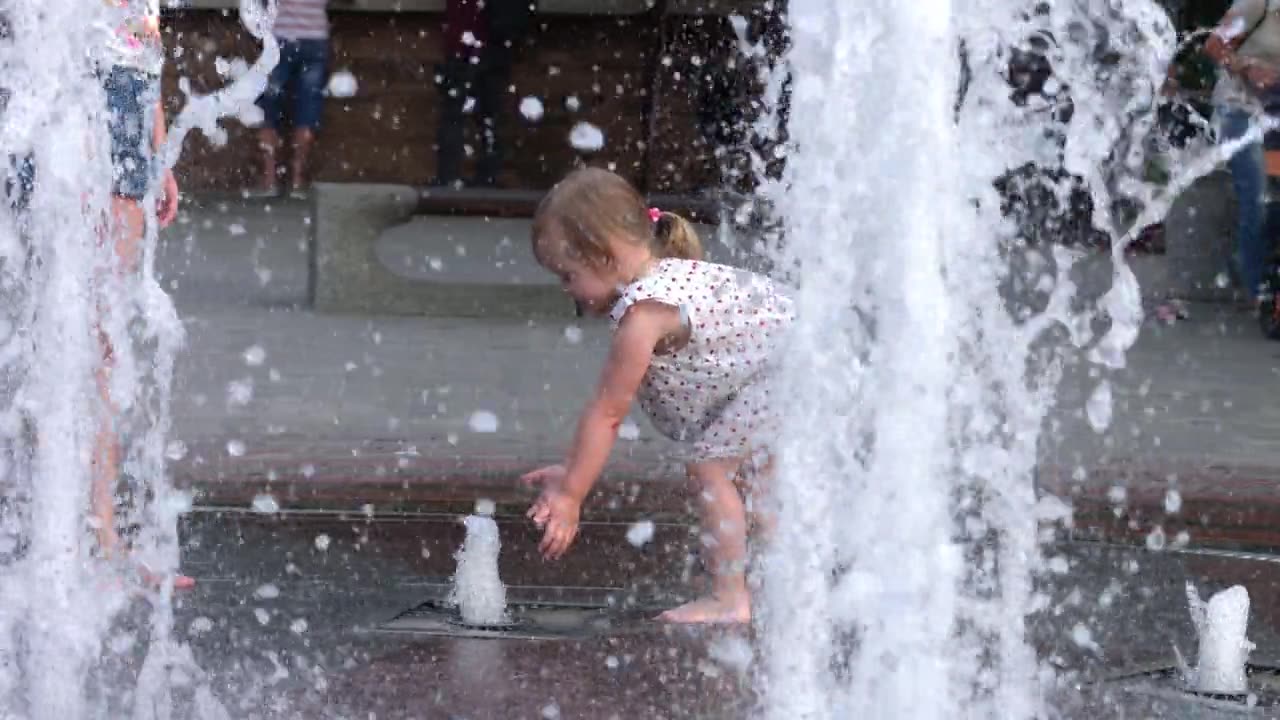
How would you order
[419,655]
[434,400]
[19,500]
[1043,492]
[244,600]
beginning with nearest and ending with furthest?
[419,655], [244,600], [19,500], [1043,492], [434,400]

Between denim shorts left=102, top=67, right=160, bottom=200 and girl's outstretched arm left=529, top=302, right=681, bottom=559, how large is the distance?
954 millimetres

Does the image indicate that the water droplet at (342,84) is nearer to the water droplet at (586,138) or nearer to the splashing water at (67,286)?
the water droplet at (586,138)

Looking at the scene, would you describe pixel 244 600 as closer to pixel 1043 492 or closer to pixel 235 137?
pixel 1043 492

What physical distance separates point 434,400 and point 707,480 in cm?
289

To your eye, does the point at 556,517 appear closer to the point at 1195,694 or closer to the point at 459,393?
the point at 1195,694

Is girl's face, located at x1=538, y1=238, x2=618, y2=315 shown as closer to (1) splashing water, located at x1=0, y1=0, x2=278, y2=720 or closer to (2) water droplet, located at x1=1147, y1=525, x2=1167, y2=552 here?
(1) splashing water, located at x1=0, y1=0, x2=278, y2=720

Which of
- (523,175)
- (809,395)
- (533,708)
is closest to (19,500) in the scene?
(533,708)

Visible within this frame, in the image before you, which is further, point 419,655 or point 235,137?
Answer: point 235,137

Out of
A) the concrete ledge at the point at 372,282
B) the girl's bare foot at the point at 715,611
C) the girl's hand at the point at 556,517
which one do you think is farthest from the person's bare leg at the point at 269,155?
the girl's hand at the point at 556,517

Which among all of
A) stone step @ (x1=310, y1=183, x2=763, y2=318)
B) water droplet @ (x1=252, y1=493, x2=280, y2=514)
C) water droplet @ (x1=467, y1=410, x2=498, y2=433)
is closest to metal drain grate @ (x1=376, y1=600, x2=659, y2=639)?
water droplet @ (x1=252, y1=493, x2=280, y2=514)

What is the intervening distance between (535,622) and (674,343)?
1.83 ft

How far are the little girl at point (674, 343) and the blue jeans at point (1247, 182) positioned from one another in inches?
222

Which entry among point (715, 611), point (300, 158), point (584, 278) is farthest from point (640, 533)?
point (300, 158)

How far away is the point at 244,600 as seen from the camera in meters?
4.37
